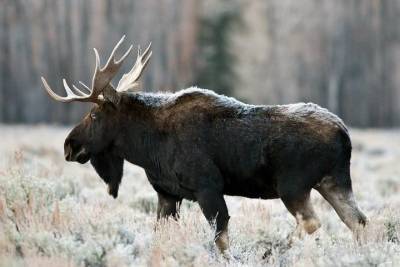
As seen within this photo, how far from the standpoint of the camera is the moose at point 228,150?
762 centimetres

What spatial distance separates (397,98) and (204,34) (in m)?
7.82

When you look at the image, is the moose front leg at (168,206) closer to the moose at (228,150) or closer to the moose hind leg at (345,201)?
the moose at (228,150)

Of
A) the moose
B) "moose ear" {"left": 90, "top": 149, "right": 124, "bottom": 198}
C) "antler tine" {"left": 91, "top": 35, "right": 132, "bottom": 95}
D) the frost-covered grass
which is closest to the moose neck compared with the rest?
the moose

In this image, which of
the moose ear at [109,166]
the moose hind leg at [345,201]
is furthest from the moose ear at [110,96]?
the moose hind leg at [345,201]

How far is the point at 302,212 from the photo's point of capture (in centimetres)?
766

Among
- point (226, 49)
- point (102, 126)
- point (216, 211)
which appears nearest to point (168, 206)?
point (216, 211)

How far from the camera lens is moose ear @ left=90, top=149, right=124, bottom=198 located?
8625mm

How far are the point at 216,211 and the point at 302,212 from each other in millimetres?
777

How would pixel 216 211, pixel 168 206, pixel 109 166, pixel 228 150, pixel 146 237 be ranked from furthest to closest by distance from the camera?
pixel 109 166 → pixel 168 206 → pixel 228 150 → pixel 216 211 → pixel 146 237

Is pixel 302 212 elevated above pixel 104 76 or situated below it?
below

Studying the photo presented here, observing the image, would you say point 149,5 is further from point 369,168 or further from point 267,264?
point 267,264

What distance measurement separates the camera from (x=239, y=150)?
7805 millimetres

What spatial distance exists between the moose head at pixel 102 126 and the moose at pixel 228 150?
0.01 meters

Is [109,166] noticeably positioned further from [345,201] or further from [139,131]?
[345,201]
